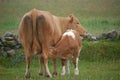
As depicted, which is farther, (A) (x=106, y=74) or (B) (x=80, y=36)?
(B) (x=80, y=36)

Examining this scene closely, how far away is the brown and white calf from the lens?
690 cm

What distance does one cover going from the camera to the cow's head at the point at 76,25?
25.0 ft

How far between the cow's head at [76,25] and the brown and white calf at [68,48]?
0.40 metres

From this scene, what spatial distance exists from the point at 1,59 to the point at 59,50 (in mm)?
812

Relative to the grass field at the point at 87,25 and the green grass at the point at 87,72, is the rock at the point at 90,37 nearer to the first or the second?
the grass field at the point at 87,25

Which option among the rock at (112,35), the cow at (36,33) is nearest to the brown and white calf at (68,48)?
the cow at (36,33)

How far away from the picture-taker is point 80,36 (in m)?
7.71

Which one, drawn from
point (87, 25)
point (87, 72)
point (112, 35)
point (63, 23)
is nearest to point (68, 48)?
point (87, 72)

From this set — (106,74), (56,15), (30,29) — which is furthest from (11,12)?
(106,74)

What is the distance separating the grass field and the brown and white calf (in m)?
0.16

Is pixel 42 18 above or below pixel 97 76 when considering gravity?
above

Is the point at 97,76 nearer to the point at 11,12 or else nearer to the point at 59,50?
the point at 59,50

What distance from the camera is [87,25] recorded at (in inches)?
288

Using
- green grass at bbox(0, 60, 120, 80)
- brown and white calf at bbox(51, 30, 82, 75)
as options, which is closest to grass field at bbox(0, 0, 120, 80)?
green grass at bbox(0, 60, 120, 80)
